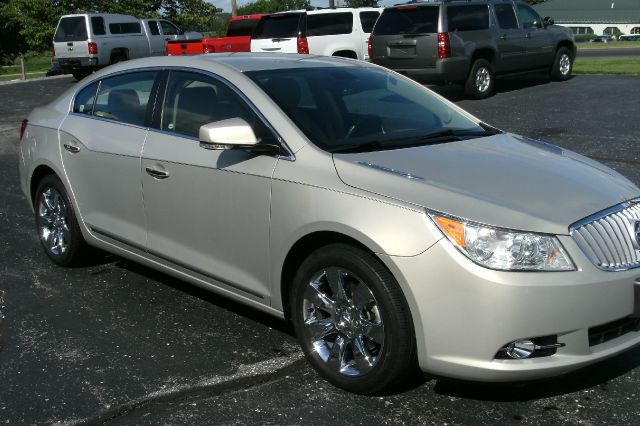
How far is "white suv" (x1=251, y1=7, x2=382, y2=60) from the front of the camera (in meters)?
19.0

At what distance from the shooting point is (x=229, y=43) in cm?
2059

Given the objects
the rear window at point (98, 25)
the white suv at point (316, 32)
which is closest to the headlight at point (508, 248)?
the white suv at point (316, 32)

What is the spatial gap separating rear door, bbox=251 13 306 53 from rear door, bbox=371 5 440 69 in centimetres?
296

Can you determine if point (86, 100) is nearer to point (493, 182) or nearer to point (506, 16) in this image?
point (493, 182)

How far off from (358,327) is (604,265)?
3.74 ft

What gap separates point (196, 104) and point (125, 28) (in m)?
26.2

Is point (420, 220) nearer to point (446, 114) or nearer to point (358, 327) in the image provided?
point (358, 327)

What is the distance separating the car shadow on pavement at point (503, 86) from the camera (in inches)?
687

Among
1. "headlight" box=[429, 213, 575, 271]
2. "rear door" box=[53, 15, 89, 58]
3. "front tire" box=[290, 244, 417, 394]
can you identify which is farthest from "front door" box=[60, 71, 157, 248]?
"rear door" box=[53, 15, 89, 58]

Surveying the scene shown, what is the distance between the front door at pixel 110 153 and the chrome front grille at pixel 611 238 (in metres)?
2.70

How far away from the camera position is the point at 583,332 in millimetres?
3504

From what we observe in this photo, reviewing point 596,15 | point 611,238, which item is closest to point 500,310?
point 611,238

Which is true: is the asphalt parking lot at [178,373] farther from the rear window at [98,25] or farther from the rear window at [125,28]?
the rear window at [125,28]

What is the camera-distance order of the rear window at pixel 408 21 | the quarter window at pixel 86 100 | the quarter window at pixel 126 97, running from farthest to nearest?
the rear window at pixel 408 21, the quarter window at pixel 86 100, the quarter window at pixel 126 97
